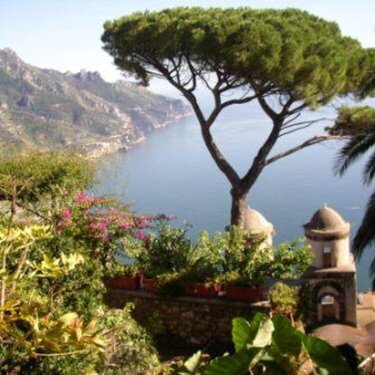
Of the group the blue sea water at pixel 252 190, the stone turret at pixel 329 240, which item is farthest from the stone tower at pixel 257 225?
the blue sea water at pixel 252 190

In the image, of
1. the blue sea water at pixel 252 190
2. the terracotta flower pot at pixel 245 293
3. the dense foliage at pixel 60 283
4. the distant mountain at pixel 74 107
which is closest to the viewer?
the dense foliage at pixel 60 283

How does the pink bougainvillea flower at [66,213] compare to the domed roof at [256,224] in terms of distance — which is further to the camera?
the domed roof at [256,224]

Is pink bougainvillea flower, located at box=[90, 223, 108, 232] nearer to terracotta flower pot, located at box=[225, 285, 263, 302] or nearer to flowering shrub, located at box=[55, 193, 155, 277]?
flowering shrub, located at box=[55, 193, 155, 277]

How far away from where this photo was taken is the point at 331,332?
6.80 metres

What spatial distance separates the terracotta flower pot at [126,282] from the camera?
7941mm

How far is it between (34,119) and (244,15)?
289 ft

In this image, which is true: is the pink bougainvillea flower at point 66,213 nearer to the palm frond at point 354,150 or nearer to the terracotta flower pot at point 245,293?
the terracotta flower pot at point 245,293

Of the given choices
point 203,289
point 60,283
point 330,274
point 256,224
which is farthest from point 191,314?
point 60,283

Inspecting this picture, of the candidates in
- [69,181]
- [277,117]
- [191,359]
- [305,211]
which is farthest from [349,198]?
[191,359]

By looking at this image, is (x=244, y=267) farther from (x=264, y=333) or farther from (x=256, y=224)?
(x=264, y=333)

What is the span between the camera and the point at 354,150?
8156mm

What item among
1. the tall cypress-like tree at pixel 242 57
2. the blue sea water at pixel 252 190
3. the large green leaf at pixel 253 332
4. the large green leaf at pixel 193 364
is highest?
the tall cypress-like tree at pixel 242 57

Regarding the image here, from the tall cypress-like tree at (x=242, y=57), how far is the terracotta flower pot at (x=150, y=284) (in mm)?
4140

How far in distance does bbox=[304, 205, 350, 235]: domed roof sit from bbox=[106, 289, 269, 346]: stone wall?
5.76ft
